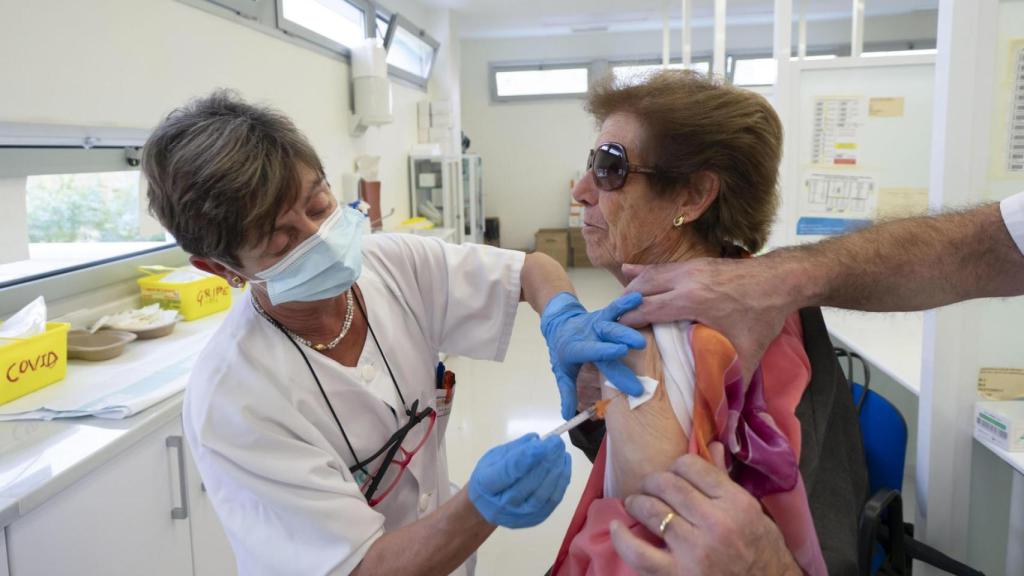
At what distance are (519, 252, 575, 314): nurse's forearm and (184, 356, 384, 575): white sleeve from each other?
0.56 m

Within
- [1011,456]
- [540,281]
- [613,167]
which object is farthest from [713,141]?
[1011,456]

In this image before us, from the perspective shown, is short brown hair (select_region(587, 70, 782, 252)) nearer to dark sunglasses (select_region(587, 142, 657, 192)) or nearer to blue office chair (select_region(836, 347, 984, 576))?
dark sunglasses (select_region(587, 142, 657, 192))

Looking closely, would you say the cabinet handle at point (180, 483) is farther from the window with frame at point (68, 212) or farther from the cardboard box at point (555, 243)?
the cardboard box at point (555, 243)

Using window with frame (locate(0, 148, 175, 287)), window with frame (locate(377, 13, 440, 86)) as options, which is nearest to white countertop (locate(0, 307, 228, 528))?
window with frame (locate(0, 148, 175, 287))

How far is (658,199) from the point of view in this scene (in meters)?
1.06

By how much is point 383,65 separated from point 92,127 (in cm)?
264

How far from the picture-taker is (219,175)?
0.98 metres

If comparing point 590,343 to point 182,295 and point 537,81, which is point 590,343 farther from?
point 537,81

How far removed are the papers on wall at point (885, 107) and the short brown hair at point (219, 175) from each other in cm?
245

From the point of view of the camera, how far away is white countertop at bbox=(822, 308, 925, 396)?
6.82 ft

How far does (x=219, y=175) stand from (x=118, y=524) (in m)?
0.94

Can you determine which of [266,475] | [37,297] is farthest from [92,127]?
[266,475]

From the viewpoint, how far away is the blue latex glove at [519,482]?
2.97 ft

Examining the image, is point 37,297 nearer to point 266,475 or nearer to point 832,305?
point 266,475
